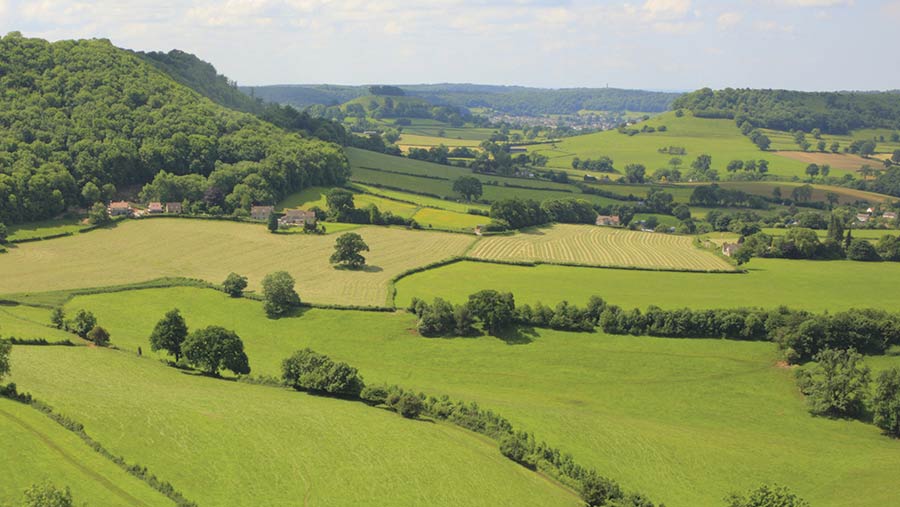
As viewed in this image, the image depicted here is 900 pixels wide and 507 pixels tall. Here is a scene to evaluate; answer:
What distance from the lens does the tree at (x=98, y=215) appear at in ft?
362

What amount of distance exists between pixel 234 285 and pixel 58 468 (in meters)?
43.5

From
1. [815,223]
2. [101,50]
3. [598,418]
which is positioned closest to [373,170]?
[101,50]

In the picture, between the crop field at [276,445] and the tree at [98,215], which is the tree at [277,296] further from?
the tree at [98,215]

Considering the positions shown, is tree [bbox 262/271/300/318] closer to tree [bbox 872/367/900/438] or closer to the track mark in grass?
the track mark in grass

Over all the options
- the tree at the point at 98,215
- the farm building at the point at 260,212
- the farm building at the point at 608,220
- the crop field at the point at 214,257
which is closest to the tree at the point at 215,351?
the crop field at the point at 214,257

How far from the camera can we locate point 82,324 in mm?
68875

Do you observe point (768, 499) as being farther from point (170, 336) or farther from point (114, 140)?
point (114, 140)

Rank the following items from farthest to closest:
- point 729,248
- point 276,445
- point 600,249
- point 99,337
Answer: point 600,249, point 729,248, point 99,337, point 276,445

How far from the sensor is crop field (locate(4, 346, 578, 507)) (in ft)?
143

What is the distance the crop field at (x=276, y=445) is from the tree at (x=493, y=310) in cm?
A: 2133

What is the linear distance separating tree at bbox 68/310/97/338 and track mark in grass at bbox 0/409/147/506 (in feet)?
79.6

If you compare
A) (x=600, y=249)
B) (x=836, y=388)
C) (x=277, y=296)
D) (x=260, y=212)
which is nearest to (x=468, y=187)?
(x=600, y=249)

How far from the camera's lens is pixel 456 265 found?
325ft

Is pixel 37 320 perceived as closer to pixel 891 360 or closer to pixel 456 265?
pixel 456 265
